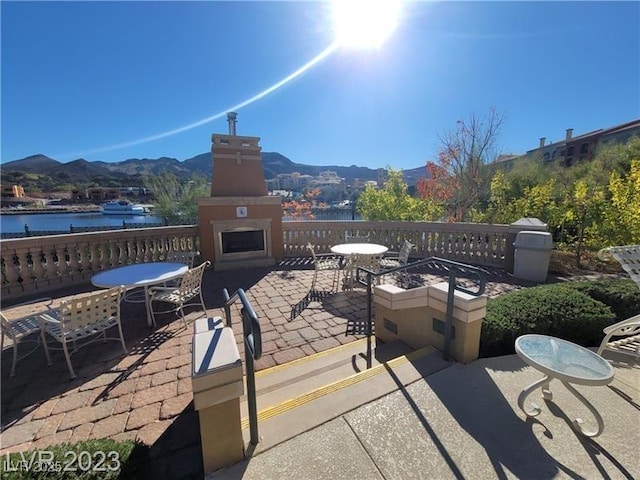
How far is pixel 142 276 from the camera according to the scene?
12.4ft

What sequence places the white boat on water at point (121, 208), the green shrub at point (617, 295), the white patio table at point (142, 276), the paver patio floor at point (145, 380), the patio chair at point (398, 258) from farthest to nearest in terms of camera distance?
the white boat on water at point (121, 208), the patio chair at point (398, 258), the white patio table at point (142, 276), the green shrub at point (617, 295), the paver patio floor at point (145, 380)

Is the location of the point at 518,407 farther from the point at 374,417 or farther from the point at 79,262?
the point at 79,262

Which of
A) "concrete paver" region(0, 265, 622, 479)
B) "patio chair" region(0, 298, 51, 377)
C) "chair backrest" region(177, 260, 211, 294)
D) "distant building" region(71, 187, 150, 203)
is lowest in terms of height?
"concrete paver" region(0, 265, 622, 479)

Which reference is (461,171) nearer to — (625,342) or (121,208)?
(625,342)

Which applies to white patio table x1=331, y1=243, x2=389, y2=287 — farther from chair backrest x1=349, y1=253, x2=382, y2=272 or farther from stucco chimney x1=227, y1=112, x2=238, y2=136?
stucco chimney x1=227, y1=112, x2=238, y2=136

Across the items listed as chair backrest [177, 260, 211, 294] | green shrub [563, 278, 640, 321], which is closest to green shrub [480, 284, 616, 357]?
green shrub [563, 278, 640, 321]

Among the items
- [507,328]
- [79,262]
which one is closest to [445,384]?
[507,328]

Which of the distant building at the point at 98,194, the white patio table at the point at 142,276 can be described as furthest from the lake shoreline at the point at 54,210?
the white patio table at the point at 142,276

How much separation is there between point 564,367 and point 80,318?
13.9 feet

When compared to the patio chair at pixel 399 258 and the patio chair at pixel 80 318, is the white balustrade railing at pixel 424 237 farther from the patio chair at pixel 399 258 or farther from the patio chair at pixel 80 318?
the patio chair at pixel 80 318

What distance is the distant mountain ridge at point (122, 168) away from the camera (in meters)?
37.4

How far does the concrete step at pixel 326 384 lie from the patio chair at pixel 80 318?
1.88 metres

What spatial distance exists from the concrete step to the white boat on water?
119 ft

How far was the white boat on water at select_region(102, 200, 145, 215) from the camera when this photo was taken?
32.0m
